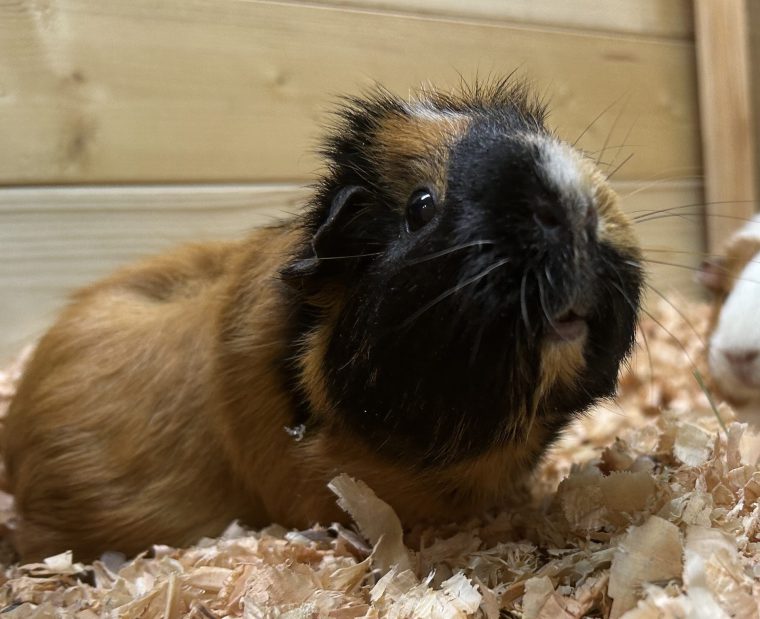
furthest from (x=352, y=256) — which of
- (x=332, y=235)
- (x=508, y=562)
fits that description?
(x=508, y=562)

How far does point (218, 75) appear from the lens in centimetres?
209

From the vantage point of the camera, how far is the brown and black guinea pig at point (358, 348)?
97cm

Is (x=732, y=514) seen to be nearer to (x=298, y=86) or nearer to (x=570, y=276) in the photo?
(x=570, y=276)

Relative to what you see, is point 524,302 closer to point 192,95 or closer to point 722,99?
point 192,95

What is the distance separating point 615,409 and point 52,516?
142 centimetres

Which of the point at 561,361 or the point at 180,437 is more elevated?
the point at 561,361

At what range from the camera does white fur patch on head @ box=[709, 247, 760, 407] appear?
1994 millimetres

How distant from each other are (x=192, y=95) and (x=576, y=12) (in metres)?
1.28

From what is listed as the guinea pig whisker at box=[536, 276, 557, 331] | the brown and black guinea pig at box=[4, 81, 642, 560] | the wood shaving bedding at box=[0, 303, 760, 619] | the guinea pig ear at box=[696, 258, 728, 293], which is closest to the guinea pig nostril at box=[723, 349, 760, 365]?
the guinea pig ear at box=[696, 258, 728, 293]

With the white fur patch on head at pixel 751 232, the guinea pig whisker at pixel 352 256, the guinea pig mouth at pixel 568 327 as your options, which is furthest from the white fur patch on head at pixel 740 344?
the guinea pig whisker at pixel 352 256

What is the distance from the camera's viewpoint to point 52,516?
1448mm

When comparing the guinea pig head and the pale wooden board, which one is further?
the pale wooden board

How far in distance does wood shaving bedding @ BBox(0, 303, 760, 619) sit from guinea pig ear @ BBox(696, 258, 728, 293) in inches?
34.9

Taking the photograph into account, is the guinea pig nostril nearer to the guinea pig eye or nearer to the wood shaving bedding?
the wood shaving bedding
